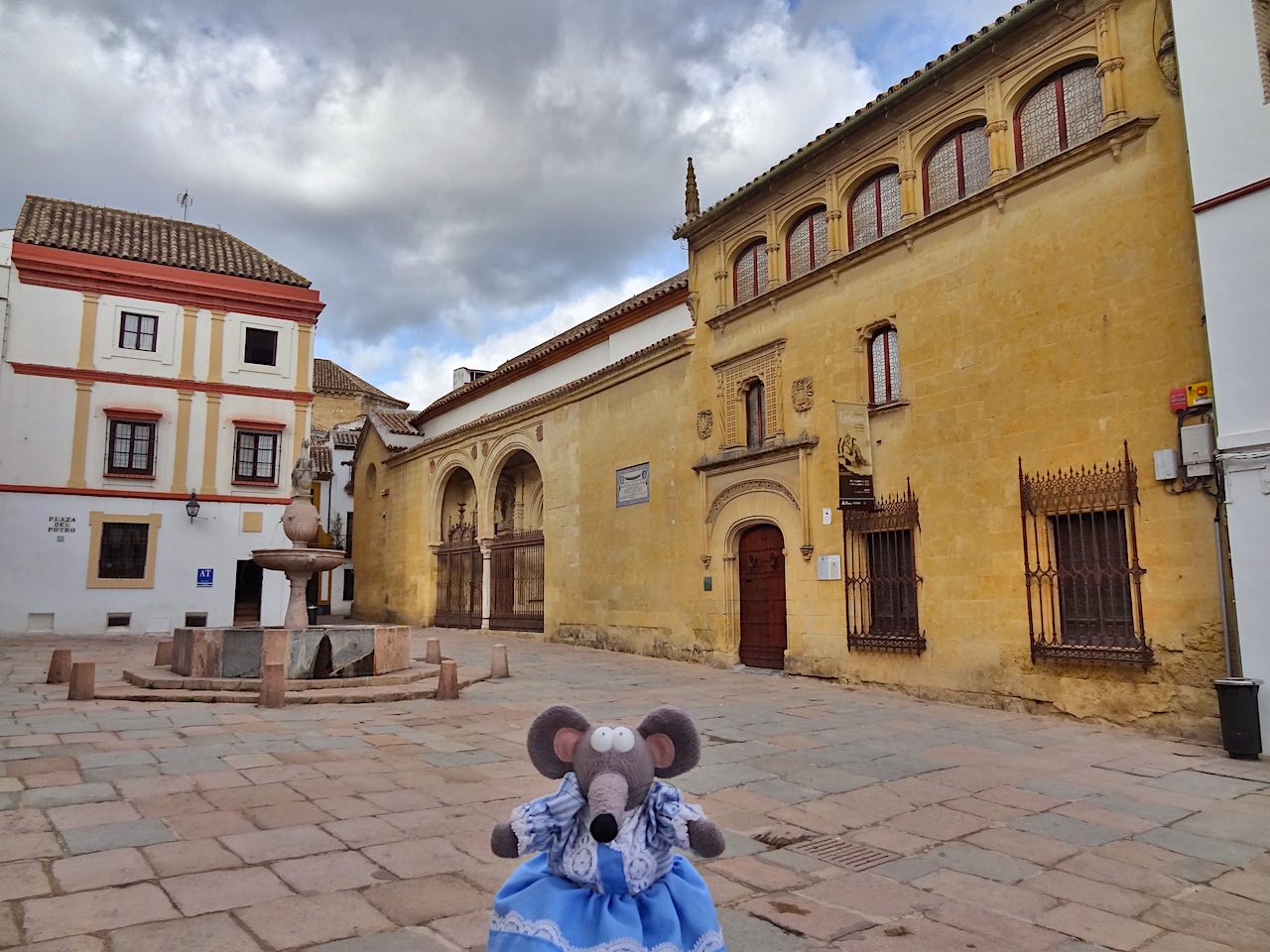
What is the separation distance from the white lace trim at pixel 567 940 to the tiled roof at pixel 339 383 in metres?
43.0

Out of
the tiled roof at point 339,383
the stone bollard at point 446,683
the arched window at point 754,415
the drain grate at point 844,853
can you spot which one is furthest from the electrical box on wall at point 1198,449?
the tiled roof at point 339,383

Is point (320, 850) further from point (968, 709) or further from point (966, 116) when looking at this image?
point (966, 116)

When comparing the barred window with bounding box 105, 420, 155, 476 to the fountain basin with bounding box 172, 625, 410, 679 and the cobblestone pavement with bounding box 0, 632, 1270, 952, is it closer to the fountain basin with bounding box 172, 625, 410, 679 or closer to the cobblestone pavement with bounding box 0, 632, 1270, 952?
the fountain basin with bounding box 172, 625, 410, 679

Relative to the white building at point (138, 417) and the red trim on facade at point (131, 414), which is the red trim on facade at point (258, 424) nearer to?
the white building at point (138, 417)

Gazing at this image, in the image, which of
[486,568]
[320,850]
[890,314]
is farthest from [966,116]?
[486,568]

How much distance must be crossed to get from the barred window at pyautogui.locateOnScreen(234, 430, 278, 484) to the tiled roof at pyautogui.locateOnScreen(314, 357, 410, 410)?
64.0ft

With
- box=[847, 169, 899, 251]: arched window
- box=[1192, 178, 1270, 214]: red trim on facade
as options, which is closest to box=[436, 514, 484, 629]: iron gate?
box=[847, 169, 899, 251]: arched window

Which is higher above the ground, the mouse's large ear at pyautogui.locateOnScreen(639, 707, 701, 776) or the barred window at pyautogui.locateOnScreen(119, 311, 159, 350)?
the barred window at pyautogui.locateOnScreen(119, 311, 159, 350)

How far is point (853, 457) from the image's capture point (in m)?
12.2

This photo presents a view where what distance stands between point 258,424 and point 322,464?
11.6 metres

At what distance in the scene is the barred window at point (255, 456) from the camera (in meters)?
23.3

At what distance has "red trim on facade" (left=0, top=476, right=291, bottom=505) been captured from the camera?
20.6 m

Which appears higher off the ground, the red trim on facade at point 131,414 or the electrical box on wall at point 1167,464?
the red trim on facade at point 131,414

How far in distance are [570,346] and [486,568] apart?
6.68m
